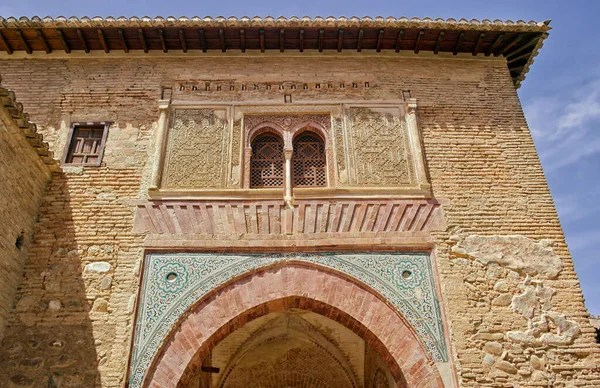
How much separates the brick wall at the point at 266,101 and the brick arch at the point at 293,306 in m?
0.43

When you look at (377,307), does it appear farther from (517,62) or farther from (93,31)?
(93,31)

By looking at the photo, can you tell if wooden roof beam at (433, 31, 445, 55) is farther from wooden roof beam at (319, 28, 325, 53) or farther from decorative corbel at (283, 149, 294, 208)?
decorative corbel at (283, 149, 294, 208)

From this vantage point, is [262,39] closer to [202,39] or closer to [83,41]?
[202,39]

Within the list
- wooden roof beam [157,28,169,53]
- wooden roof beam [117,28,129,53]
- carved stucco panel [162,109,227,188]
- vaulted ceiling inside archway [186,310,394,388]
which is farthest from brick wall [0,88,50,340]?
vaulted ceiling inside archway [186,310,394,388]

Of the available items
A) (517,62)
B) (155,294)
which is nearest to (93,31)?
(155,294)

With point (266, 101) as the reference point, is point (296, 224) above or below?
below

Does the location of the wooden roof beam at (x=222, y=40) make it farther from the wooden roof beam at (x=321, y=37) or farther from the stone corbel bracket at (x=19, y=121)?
the stone corbel bracket at (x=19, y=121)

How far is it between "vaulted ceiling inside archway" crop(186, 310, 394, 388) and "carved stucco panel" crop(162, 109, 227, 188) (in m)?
2.87

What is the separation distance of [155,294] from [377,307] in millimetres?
2485

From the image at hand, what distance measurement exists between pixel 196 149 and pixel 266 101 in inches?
47.9

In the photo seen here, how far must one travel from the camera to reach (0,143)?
563 cm

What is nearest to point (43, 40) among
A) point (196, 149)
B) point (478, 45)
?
point (196, 149)

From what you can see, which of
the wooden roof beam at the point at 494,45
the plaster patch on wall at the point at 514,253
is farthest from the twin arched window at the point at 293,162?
the wooden roof beam at the point at 494,45

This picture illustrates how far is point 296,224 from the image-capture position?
243 inches
